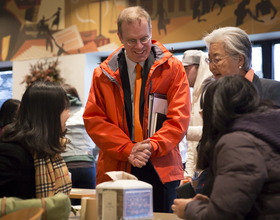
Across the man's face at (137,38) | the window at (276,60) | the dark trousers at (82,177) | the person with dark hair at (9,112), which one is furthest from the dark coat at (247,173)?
the window at (276,60)

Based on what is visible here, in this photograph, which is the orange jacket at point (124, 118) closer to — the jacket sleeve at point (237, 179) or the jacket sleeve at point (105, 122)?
the jacket sleeve at point (105, 122)

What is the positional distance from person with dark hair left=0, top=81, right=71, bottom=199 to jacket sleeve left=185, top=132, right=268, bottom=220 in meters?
0.77

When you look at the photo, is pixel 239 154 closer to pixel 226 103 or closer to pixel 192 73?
pixel 226 103

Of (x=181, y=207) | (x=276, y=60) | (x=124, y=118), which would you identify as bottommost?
(x=181, y=207)

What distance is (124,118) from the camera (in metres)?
2.01

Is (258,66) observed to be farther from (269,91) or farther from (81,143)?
(269,91)

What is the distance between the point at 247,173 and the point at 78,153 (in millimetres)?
2360

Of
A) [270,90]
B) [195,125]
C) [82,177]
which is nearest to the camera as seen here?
[270,90]

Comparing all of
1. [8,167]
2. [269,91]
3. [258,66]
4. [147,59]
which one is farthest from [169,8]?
[8,167]

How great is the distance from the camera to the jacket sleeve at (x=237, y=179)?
40.8 inches

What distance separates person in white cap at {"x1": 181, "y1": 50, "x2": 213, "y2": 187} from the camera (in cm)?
227

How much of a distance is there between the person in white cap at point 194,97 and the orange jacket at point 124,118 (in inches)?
10.0

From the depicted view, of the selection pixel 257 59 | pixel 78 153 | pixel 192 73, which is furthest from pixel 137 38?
pixel 257 59

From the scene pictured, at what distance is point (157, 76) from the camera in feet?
6.75
